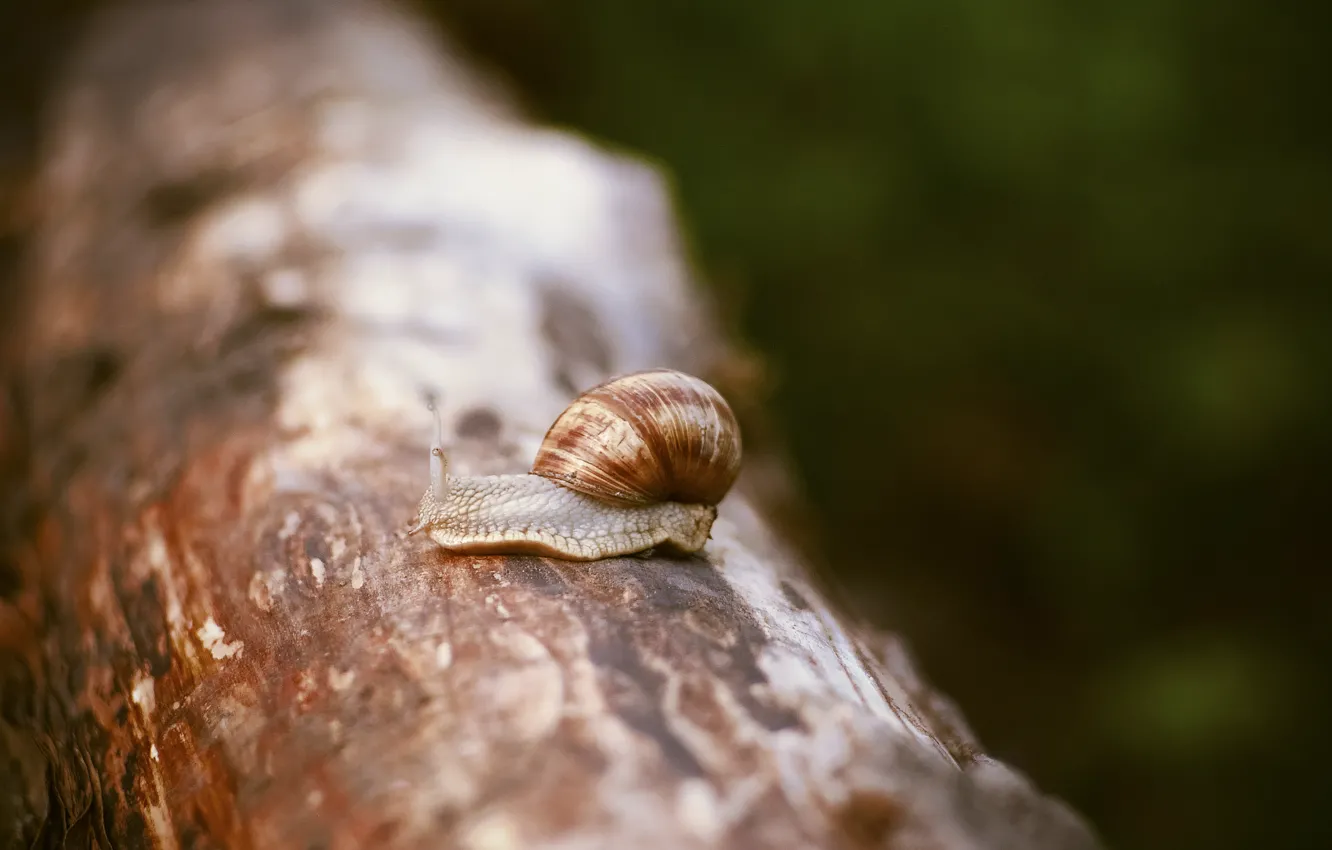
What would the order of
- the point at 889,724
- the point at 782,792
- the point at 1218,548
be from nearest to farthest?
1. the point at 782,792
2. the point at 889,724
3. the point at 1218,548

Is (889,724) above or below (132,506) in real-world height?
above

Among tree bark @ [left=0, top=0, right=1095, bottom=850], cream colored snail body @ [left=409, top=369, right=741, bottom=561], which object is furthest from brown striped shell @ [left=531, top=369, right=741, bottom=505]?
tree bark @ [left=0, top=0, right=1095, bottom=850]

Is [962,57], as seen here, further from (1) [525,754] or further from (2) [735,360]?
(1) [525,754]

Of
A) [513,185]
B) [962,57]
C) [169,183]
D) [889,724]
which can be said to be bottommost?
[169,183]

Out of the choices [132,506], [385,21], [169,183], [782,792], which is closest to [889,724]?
[782,792]

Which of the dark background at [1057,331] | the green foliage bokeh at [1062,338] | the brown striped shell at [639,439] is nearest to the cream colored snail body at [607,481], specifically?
the brown striped shell at [639,439]

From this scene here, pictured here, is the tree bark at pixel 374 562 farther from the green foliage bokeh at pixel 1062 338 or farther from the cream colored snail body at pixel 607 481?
the green foliage bokeh at pixel 1062 338

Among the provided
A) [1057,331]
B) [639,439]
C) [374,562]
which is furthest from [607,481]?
[1057,331]
